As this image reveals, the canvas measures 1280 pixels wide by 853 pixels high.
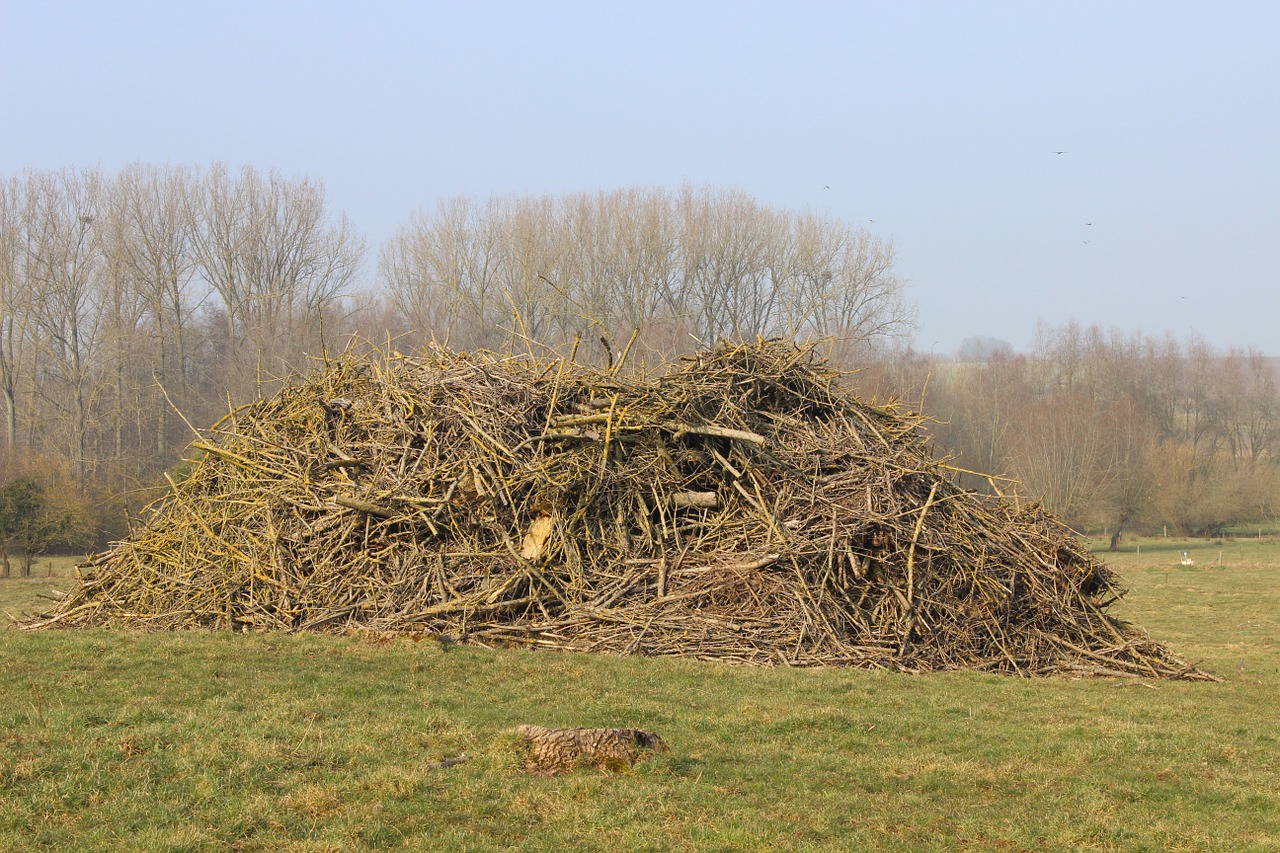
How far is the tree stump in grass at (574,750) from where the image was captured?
216 inches

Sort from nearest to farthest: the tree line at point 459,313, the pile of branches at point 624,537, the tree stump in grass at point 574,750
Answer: the tree stump in grass at point 574,750 → the pile of branches at point 624,537 → the tree line at point 459,313

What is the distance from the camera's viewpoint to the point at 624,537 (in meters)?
10.9

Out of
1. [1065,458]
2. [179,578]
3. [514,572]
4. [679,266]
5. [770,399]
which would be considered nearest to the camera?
[514,572]

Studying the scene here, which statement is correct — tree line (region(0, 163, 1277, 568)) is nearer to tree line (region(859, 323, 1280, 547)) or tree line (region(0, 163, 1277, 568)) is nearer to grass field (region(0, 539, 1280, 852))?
tree line (region(859, 323, 1280, 547))

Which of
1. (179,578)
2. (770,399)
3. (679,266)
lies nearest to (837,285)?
(679,266)

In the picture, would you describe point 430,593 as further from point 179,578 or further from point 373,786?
point 373,786

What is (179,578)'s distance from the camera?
1120 cm

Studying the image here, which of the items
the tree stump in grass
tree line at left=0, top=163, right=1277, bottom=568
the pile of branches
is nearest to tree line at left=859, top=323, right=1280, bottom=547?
tree line at left=0, top=163, right=1277, bottom=568

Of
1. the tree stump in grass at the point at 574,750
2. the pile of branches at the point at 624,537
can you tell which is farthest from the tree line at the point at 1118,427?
the tree stump in grass at the point at 574,750

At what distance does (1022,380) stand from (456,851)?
5987 centimetres

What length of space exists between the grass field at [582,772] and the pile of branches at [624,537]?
869 mm

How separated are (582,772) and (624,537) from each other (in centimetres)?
549

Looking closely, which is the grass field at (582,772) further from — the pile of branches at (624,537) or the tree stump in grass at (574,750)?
the pile of branches at (624,537)

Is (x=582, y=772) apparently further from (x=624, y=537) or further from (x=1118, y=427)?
(x=1118, y=427)
